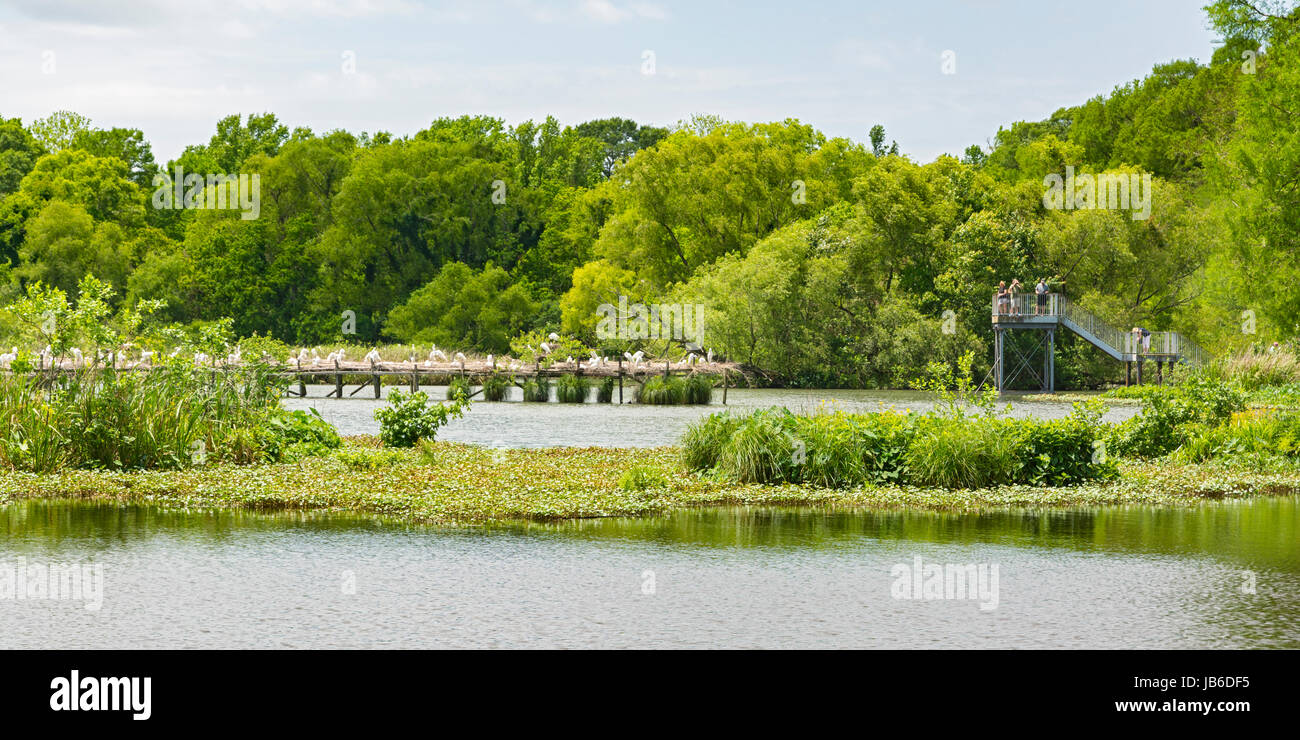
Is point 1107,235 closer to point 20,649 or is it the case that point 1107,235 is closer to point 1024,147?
point 1024,147

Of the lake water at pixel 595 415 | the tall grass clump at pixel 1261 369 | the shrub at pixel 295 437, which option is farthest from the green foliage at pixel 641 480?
the tall grass clump at pixel 1261 369

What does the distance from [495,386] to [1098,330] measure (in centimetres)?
2347

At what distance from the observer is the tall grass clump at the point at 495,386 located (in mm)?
49188

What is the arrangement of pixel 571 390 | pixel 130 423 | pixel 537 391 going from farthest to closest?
pixel 537 391
pixel 571 390
pixel 130 423

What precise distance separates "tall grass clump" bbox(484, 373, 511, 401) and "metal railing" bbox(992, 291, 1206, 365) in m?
18.8

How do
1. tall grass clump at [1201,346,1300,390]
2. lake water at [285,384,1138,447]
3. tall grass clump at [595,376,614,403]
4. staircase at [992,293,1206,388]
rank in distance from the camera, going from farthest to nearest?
tall grass clump at [595,376,614,403] → staircase at [992,293,1206,388] → tall grass clump at [1201,346,1300,390] → lake water at [285,384,1138,447]

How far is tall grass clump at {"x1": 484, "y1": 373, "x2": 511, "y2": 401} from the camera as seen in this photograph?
4919cm

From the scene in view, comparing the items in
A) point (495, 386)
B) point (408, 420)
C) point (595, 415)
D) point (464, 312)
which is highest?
point (464, 312)

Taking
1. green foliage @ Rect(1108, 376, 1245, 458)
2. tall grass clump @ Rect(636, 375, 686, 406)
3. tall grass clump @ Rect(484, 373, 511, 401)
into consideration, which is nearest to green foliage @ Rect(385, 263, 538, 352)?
tall grass clump @ Rect(484, 373, 511, 401)

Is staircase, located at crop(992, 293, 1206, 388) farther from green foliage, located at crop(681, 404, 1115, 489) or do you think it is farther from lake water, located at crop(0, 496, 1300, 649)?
lake water, located at crop(0, 496, 1300, 649)

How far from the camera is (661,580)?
10812mm

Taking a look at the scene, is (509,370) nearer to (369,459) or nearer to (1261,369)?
(1261,369)

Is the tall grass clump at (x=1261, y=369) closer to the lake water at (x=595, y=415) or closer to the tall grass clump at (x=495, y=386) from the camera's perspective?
the lake water at (x=595, y=415)

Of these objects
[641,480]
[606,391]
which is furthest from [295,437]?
[606,391]
